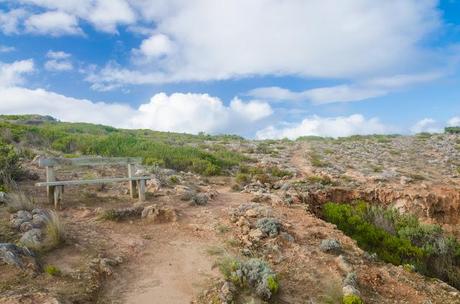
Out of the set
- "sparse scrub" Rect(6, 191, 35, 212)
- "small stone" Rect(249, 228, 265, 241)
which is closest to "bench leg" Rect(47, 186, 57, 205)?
"sparse scrub" Rect(6, 191, 35, 212)

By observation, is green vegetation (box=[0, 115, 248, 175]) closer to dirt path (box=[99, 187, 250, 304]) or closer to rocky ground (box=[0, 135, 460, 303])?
rocky ground (box=[0, 135, 460, 303])

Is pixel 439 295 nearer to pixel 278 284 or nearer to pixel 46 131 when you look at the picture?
pixel 278 284

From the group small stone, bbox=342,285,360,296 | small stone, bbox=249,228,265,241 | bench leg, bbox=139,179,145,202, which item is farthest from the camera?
bench leg, bbox=139,179,145,202

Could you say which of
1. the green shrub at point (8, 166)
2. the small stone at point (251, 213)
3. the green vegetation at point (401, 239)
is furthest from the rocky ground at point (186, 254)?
the green vegetation at point (401, 239)

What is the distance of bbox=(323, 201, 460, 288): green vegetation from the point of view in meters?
10.4

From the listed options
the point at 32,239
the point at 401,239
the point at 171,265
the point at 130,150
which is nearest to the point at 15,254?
the point at 32,239

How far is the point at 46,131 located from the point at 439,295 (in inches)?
884

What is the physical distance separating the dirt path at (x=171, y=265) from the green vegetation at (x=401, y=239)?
4.36 m

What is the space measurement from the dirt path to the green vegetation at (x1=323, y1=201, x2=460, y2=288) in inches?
172

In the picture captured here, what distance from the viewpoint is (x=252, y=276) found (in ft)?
21.5

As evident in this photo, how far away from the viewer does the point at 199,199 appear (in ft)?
36.9

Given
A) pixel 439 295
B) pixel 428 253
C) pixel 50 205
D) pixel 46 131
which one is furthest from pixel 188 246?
pixel 46 131

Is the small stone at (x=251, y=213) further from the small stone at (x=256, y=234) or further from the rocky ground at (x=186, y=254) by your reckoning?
the small stone at (x=256, y=234)

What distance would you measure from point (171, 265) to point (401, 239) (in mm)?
A: 7353
